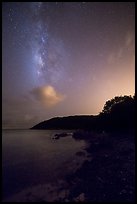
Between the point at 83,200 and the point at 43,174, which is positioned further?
the point at 43,174

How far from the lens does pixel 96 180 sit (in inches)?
582

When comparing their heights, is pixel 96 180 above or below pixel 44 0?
below

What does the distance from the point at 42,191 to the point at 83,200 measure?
4.01m

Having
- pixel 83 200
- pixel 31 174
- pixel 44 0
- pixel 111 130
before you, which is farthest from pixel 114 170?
pixel 111 130

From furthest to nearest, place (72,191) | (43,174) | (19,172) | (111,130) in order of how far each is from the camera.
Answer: (111,130) → (19,172) → (43,174) → (72,191)

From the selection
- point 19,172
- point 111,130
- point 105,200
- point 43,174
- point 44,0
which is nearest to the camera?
point 44,0

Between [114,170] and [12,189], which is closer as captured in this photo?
[12,189]

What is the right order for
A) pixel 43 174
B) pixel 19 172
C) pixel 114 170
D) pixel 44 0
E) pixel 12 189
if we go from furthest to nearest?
pixel 19 172, pixel 43 174, pixel 114 170, pixel 12 189, pixel 44 0

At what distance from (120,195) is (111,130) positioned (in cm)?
4484

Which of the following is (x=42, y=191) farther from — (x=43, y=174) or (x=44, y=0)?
(x=44, y=0)

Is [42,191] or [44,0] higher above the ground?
[44,0]

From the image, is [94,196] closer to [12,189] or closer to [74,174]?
[74,174]

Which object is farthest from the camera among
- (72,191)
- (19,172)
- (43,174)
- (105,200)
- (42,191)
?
(19,172)

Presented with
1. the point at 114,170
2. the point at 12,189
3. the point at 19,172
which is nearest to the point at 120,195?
the point at 114,170
